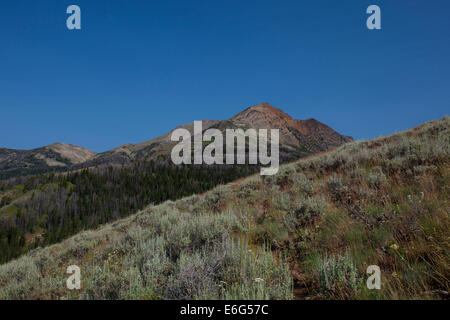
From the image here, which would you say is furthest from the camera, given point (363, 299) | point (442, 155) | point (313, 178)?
point (313, 178)

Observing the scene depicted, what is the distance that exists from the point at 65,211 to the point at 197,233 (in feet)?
419

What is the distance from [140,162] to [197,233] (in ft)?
554

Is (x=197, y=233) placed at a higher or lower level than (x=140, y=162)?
lower

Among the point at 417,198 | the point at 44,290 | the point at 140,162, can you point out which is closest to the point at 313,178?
the point at 417,198

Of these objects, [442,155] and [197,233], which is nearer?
[197,233]

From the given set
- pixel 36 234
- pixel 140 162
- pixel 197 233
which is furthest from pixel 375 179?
pixel 140 162

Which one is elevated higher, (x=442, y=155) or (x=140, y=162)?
(x=140, y=162)

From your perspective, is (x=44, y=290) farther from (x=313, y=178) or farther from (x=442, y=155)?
(x=442, y=155)

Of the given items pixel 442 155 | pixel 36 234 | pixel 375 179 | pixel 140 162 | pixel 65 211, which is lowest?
pixel 36 234
